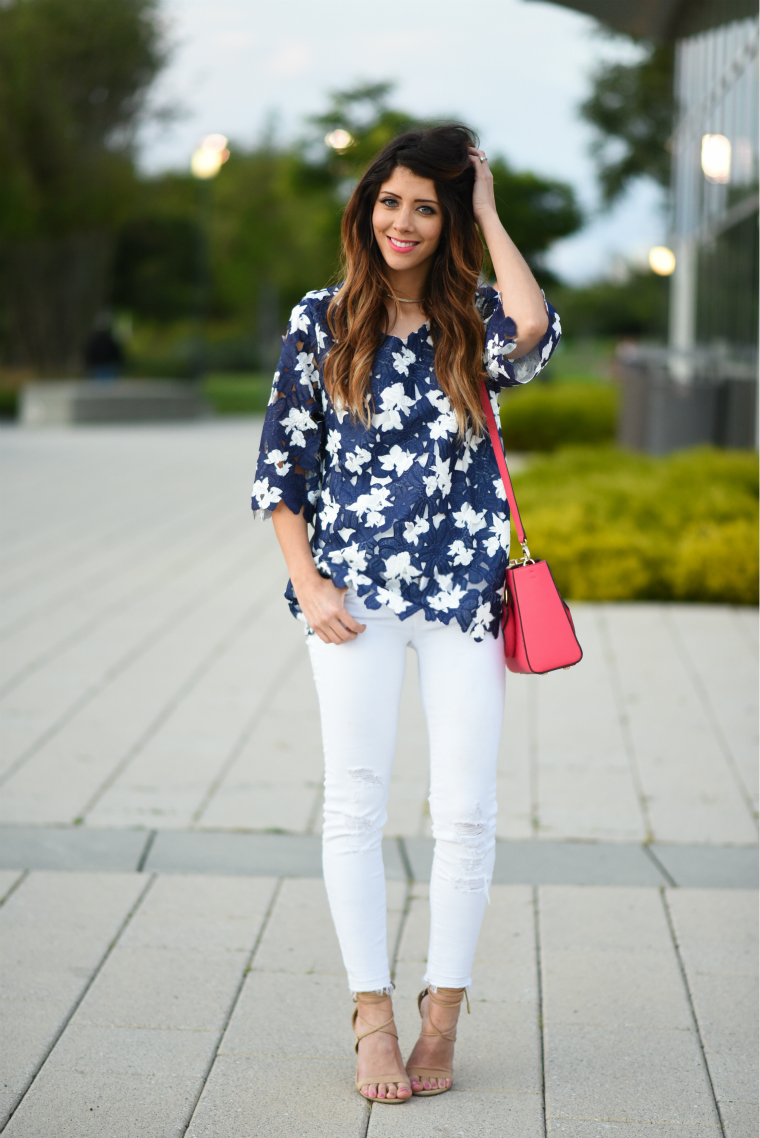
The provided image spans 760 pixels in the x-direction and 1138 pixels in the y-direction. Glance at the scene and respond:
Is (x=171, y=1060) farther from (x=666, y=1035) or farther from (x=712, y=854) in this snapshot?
(x=712, y=854)

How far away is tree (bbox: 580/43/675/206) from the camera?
2605 cm

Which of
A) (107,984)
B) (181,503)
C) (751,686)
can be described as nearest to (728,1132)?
(107,984)

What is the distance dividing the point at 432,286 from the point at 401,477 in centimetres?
39

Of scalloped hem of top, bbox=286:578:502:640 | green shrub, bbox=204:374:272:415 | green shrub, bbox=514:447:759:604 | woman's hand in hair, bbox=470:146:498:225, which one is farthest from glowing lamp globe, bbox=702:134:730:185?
scalloped hem of top, bbox=286:578:502:640

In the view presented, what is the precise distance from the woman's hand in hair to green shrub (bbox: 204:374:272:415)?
2310 centimetres

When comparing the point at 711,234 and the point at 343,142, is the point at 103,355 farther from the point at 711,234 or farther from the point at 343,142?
the point at 343,142

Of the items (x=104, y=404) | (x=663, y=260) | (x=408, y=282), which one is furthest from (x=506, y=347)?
(x=104, y=404)

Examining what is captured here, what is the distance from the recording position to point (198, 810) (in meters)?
4.17

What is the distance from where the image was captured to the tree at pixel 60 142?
96.1ft

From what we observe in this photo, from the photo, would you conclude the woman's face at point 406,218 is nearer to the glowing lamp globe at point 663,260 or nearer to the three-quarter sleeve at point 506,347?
the three-quarter sleeve at point 506,347

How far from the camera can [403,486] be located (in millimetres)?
2402

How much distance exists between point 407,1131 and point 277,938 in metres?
0.92

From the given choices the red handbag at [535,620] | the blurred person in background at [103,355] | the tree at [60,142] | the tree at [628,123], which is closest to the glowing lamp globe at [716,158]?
the tree at [628,123]

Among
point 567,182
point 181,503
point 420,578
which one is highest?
point 567,182
